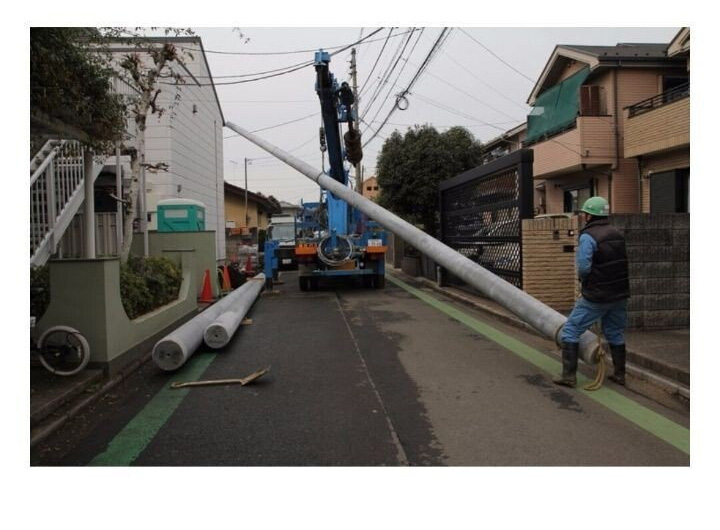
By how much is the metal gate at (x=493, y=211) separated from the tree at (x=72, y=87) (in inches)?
254

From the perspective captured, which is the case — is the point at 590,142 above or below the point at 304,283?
above

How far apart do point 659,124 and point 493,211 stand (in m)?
6.48

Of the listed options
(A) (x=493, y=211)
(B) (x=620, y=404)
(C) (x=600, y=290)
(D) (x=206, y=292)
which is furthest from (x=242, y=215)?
(B) (x=620, y=404)

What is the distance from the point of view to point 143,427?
4.79 m

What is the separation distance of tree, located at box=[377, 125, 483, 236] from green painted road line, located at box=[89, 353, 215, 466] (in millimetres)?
15119

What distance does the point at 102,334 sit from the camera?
6.04m

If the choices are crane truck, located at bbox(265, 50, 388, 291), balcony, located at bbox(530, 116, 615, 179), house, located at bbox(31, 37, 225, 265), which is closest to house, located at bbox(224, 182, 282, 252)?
Result: house, located at bbox(31, 37, 225, 265)

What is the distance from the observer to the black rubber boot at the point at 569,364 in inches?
225

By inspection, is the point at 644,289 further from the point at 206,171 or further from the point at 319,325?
the point at 206,171

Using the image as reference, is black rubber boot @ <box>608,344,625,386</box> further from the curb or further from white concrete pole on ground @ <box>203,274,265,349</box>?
the curb

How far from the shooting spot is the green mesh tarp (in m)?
18.0

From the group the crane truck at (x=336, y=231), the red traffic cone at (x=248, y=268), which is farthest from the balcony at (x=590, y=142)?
the red traffic cone at (x=248, y=268)

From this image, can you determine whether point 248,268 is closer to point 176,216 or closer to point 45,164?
point 176,216

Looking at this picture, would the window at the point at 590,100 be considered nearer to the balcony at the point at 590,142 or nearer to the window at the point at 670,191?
the balcony at the point at 590,142
